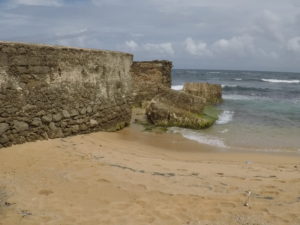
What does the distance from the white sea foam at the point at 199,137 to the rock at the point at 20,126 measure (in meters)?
4.77

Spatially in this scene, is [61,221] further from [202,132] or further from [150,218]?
[202,132]

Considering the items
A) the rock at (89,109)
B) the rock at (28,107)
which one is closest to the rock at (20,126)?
the rock at (28,107)

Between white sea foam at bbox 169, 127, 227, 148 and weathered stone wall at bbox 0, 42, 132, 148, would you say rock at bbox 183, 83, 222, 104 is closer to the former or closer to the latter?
white sea foam at bbox 169, 127, 227, 148

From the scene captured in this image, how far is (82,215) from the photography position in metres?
4.33

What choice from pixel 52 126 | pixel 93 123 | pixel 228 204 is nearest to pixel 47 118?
pixel 52 126

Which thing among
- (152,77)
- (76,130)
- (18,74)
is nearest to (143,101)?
(152,77)

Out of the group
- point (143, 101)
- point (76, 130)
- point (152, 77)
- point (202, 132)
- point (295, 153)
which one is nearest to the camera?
point (76, 130)

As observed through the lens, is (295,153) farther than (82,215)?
Yes

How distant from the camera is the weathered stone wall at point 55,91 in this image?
666cm

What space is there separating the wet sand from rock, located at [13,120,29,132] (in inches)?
13.8

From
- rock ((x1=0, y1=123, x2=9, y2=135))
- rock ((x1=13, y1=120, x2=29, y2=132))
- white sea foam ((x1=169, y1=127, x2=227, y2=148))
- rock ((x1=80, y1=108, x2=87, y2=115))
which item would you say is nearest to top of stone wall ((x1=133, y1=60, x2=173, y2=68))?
white sea foam ((x1=169, y1=127, x2=227, y2=148))

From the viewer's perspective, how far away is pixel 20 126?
22.5 feet

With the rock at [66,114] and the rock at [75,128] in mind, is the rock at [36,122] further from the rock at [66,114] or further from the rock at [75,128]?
the rock at [75,128]

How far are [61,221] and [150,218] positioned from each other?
1.05 m
